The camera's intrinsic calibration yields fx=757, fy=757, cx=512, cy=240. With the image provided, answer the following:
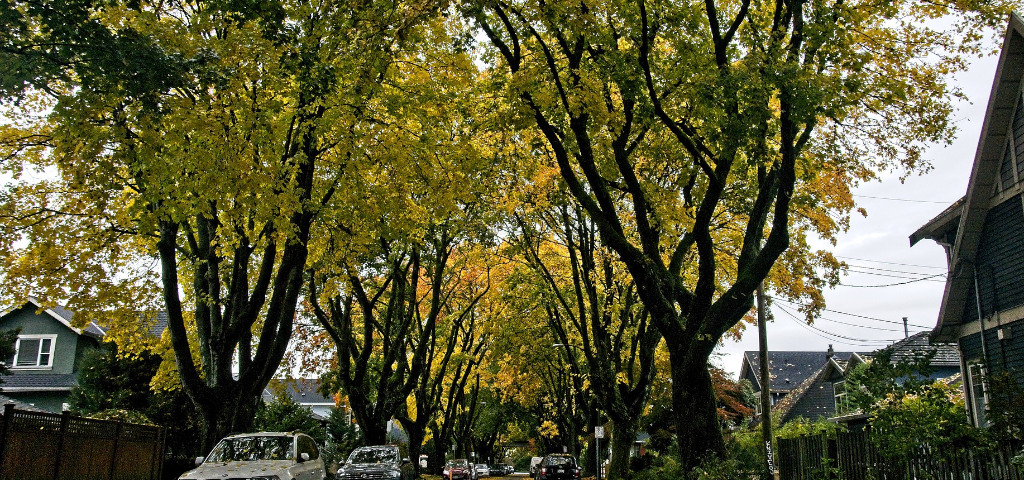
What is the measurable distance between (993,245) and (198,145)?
1718 centimetres

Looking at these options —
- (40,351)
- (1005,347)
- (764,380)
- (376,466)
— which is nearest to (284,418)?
(40,351)

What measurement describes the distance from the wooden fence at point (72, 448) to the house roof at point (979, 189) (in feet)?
63.2

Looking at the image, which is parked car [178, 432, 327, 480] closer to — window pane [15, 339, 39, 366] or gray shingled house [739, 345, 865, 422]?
gray shingled house [739, 345, 865, 422]

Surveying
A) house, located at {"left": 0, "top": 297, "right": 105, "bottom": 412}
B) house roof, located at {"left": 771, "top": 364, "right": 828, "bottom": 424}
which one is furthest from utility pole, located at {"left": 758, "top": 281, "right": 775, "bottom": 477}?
house, located at {"left": 0, "top": 297, "right": 105, "bottom": 412}

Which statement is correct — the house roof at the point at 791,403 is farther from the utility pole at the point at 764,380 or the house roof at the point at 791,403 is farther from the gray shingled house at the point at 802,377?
the utility pole at the point at 764,380

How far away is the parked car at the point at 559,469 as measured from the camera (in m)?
36.3

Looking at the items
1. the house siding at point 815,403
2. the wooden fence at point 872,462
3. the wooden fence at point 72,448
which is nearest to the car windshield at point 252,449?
the wooden fence at point 72,448

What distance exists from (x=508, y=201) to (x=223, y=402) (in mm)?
8774

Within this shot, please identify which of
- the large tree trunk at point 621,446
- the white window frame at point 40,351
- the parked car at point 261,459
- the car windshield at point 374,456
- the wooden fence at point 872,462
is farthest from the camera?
the white window frame at point 40,351

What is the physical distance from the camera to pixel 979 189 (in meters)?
17.6

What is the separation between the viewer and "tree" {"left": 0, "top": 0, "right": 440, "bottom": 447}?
9805mm

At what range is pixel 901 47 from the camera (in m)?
13.3

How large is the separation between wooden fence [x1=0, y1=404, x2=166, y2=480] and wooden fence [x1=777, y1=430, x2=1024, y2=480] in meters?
12.7

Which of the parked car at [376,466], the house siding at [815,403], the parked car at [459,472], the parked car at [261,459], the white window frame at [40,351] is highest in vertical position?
the white window frame at [40,351]
